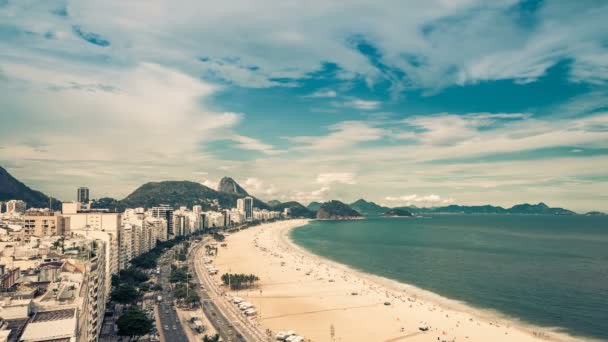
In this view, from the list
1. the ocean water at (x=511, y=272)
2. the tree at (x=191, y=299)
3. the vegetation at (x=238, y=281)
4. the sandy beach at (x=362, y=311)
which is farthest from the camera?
the vegetation at (x=238, y=281)

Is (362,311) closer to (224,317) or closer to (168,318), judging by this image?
(224,317)

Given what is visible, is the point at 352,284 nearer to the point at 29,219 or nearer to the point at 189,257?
the point at 189,257

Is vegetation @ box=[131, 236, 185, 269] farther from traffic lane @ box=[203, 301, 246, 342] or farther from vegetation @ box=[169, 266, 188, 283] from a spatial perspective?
traffic lane @ box=[203, 301, 246, 342]

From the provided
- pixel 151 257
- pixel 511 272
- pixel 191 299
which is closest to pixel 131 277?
pixel 191 299

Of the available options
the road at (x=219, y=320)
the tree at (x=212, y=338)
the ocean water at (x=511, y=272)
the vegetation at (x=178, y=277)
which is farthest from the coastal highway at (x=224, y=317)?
the ocean water at (x=511, y=272)

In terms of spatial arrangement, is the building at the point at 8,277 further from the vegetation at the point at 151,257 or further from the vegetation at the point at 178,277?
the vegetation at the point at 151,257

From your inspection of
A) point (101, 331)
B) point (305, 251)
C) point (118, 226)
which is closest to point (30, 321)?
point (101, 331)
